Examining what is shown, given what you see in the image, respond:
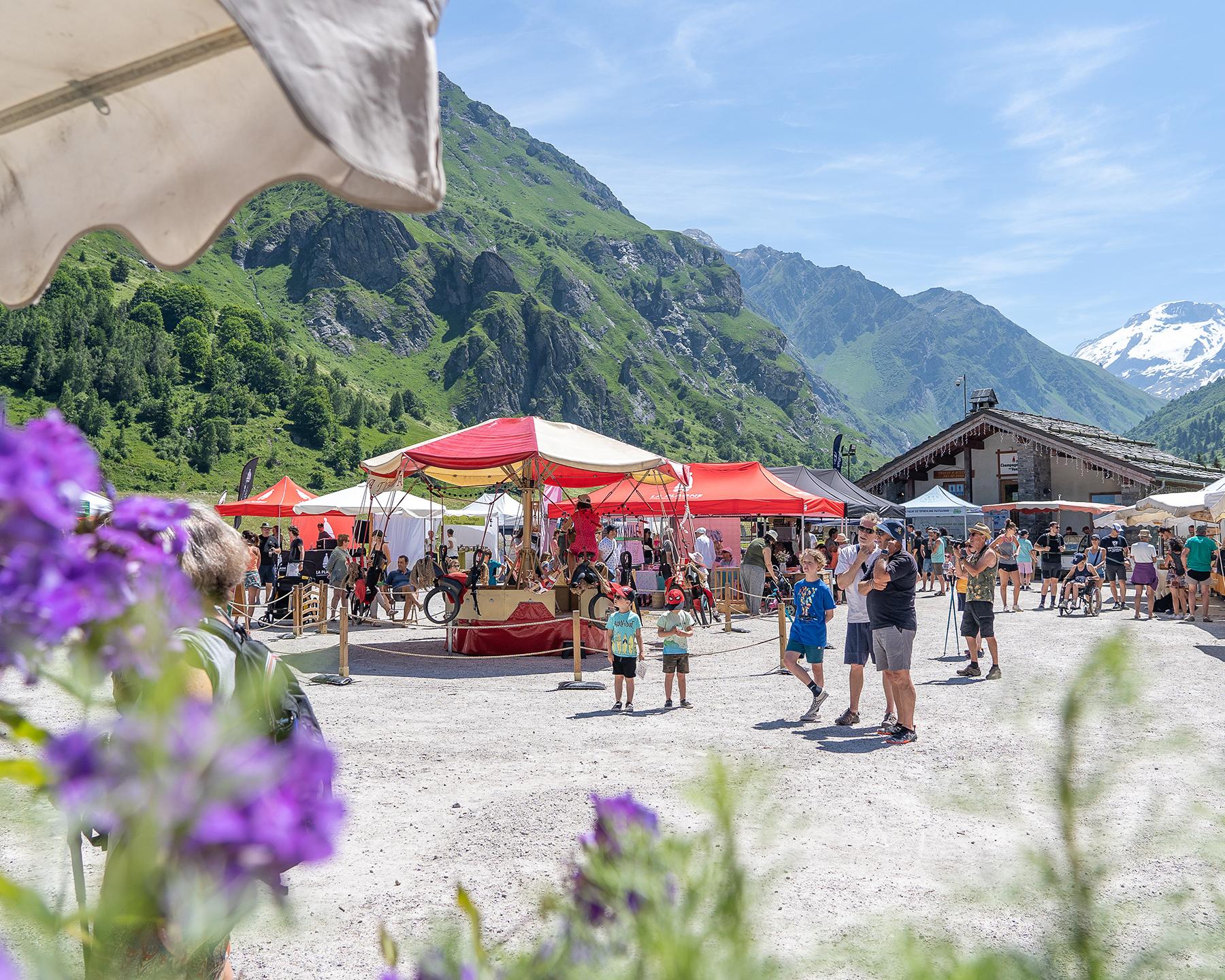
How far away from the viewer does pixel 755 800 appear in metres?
1.08

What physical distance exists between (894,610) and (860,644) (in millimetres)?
875

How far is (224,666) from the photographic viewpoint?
244 centimetres

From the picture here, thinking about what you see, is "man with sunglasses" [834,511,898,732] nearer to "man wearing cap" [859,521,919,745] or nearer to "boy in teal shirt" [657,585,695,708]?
"man wearing cap" [859,521,919,745]

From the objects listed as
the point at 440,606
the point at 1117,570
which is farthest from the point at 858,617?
the point at 1117,570

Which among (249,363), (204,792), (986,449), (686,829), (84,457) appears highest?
(249,363)

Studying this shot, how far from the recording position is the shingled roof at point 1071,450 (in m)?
34.3

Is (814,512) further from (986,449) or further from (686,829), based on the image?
(986,449)

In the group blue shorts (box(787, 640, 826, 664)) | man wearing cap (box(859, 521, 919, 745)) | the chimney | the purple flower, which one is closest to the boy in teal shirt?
blue shorts (box(787, 640, 826, 664))

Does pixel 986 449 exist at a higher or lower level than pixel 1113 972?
higher

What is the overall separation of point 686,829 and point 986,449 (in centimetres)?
3637

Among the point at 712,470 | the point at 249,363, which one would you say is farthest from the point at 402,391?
the point at 712,470

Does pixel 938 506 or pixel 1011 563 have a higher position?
pixel 938 506

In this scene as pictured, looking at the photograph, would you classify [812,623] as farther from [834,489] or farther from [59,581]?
[834,489]

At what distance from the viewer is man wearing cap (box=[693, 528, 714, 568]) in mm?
20281
